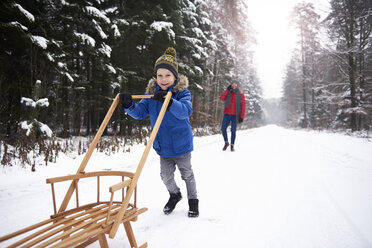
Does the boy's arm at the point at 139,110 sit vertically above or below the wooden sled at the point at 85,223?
above

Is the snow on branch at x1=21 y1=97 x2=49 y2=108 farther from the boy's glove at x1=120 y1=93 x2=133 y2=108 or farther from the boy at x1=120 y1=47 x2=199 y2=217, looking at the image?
the boy's glove at x1=120 y1=93 x2=133 y2=108

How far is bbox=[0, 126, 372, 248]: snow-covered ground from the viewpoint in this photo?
1.84 m

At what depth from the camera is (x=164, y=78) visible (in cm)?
225

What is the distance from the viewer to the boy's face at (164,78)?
2248 mm

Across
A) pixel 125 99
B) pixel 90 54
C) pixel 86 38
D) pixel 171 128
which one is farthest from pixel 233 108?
pixel 90 54

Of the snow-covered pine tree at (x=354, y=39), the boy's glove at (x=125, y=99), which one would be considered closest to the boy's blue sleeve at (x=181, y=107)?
the boy's glove at (x=125, y=99)

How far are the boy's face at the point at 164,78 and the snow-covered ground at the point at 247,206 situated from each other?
154cm

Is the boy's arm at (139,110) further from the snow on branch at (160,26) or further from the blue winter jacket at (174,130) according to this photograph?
the snow on branch at (160,26)

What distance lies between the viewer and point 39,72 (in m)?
6.02

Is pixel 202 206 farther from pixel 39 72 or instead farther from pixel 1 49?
pixel 1 49

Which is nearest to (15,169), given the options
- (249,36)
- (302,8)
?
(249,36)

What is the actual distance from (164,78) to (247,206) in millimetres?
1905

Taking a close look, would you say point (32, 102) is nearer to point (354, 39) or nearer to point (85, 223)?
point (85, 223)

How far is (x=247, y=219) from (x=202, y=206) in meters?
0.59
